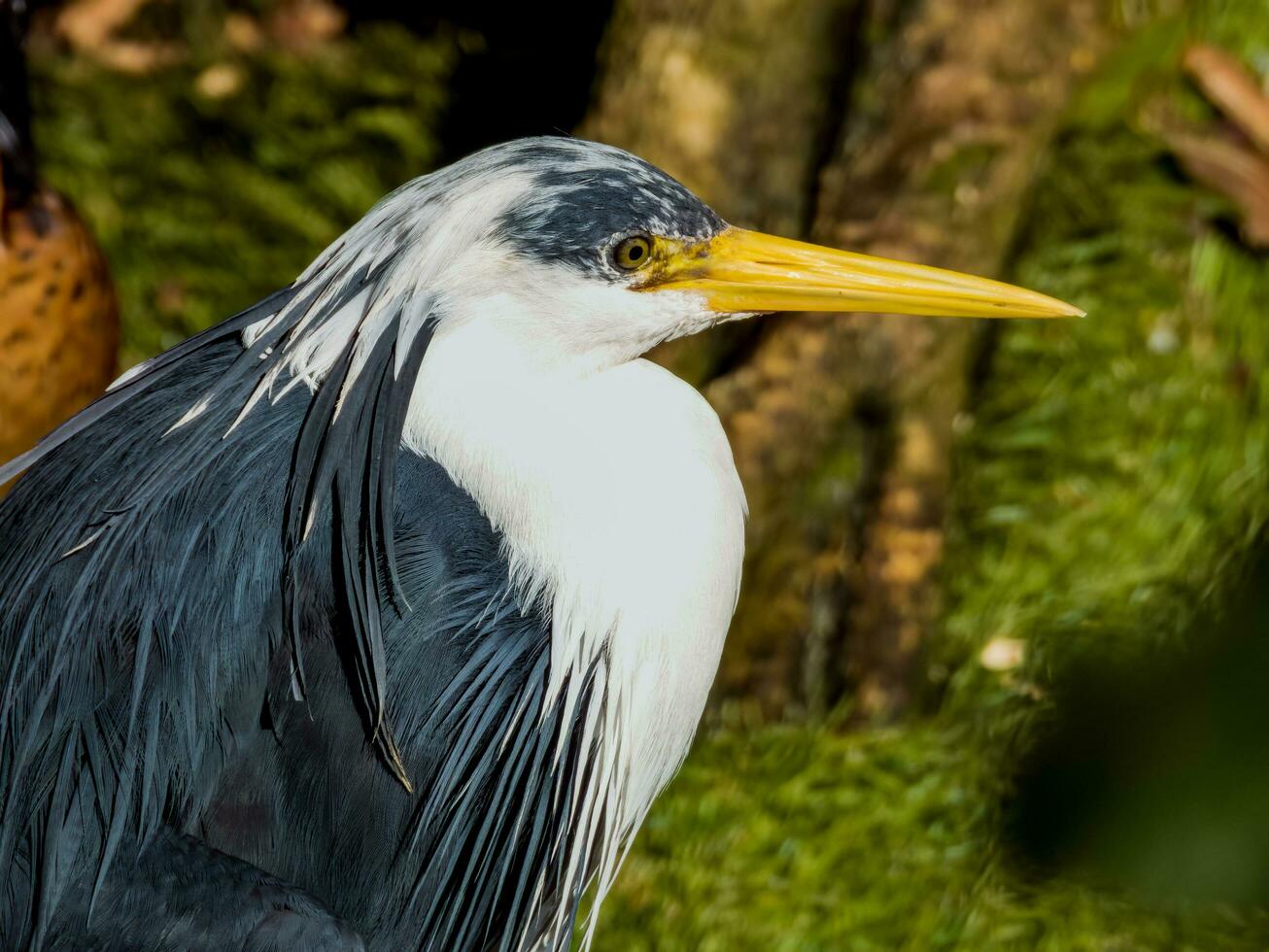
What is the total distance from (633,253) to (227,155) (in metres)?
2.58

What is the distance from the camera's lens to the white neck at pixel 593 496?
208 cm

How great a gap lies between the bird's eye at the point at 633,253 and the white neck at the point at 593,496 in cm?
16

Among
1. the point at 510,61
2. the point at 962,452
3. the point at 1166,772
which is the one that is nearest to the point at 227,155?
the point at 510,61

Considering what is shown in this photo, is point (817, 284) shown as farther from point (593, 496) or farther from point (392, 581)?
point (392, 581)

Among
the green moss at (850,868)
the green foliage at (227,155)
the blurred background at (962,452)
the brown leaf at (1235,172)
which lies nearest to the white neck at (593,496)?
the green moss at (850,868)

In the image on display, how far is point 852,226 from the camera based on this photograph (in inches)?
129

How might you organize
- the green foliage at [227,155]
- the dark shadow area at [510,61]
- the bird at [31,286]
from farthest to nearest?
the dark shadow area at [510,61] → the green foliage at [227,155] → the bird at [31,286]

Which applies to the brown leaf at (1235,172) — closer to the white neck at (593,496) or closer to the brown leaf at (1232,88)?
the brown leaf at (1232,88)

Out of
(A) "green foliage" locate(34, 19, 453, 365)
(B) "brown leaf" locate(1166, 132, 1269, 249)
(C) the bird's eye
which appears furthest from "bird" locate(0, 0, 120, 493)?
(B) "brown leaf" locate(1166, 132, 1269, 249)

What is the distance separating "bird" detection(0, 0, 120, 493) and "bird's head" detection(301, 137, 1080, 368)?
1.05 meters

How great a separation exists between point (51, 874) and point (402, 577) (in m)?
0.58

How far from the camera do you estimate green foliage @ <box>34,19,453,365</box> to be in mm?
4145

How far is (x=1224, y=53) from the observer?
4.07 meters

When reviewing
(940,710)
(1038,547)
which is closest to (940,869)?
(940,710)
